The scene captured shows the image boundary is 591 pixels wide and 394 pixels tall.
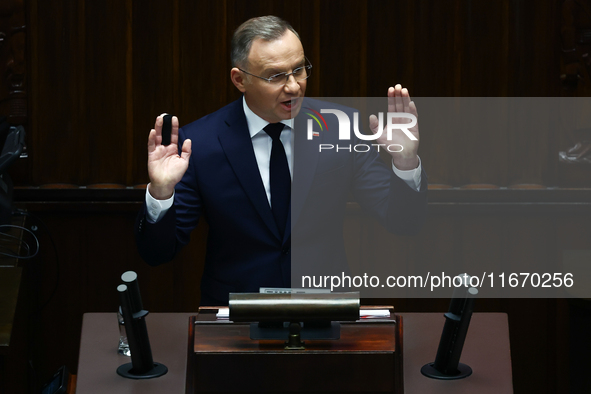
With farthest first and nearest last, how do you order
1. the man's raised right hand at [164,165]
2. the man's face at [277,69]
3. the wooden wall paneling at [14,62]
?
the wooden wall paneling at [14,62] → the man's face at [277,69] → the man's raised right hand at [164,165]

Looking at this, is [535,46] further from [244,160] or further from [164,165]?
[164,165]

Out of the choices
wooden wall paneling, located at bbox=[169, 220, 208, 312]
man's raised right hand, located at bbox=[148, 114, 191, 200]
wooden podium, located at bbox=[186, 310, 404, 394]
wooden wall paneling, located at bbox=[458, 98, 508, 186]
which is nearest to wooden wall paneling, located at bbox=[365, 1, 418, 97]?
wooden wall paneling, located at bbox=[458, 98, 508, 186]

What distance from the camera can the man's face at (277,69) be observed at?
230cm

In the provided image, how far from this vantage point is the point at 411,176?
2.21 m

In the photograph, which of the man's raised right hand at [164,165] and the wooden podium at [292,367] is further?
the man's raised right hand at [164,165]

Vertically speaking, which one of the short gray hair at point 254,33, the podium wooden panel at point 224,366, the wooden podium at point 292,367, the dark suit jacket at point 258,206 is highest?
the short gray hair at point 254,33

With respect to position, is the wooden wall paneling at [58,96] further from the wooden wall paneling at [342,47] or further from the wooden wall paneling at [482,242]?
the wooden wall paneling at [482,242]

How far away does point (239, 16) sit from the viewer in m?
3.38

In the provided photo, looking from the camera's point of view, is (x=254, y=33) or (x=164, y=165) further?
(x=254, y=33)

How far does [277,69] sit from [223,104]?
44.8 inches

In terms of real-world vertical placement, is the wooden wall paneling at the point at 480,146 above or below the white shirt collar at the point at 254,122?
below

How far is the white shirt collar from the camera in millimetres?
2443

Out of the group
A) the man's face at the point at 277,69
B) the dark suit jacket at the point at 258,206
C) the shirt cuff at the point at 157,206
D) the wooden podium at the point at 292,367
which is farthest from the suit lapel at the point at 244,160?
the wooden podium at the point at 292,367

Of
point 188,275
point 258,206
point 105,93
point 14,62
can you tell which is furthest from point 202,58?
point 258,206
